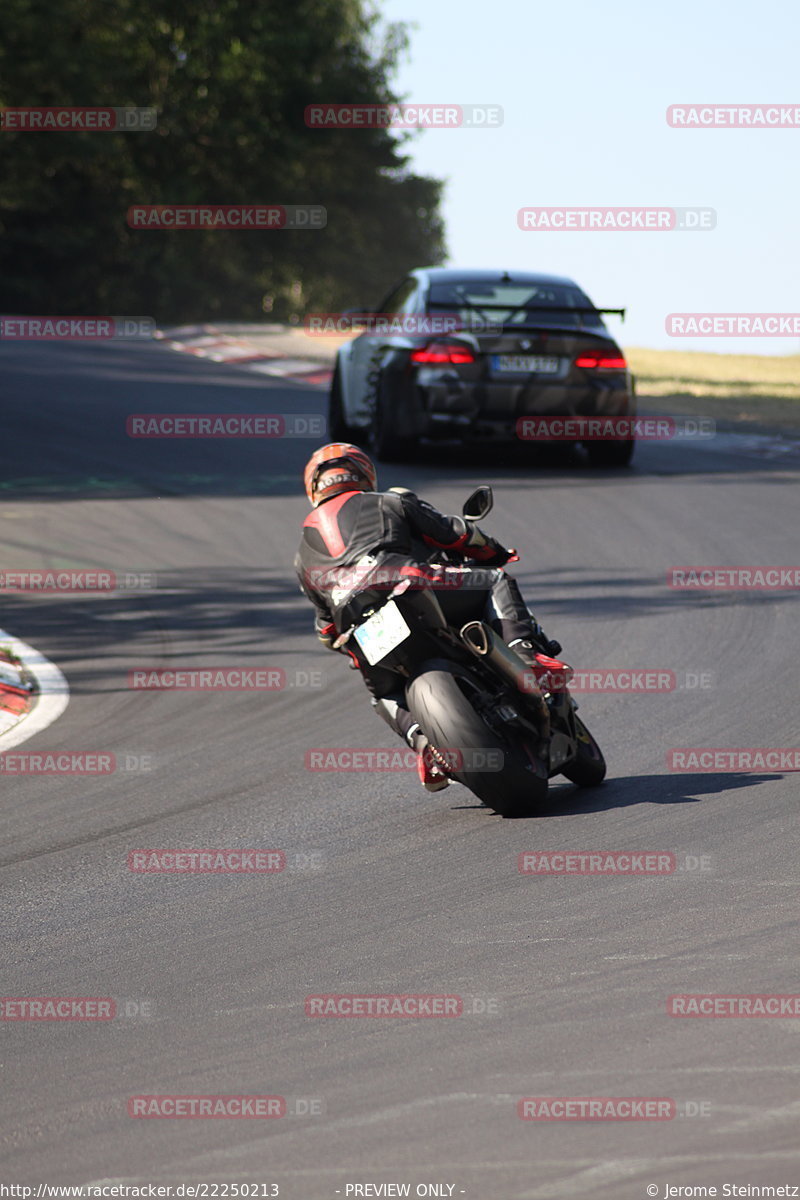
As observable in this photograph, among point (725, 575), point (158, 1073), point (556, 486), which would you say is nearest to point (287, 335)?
point (556, 486)

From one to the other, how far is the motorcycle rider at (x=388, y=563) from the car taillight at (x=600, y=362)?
8.39m

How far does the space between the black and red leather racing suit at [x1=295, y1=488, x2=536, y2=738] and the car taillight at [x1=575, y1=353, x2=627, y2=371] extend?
8373mm

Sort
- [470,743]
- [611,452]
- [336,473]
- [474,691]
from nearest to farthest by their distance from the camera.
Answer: [470,743], [474,691], [336,473], [611,452]

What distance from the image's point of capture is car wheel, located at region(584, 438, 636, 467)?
16422mm

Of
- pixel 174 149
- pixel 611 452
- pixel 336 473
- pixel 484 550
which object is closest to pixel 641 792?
pixel 484 550

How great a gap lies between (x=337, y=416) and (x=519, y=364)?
9.84 ft

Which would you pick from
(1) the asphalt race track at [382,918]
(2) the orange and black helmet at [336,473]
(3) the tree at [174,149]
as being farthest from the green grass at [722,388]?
(3) the tree at [174,149]

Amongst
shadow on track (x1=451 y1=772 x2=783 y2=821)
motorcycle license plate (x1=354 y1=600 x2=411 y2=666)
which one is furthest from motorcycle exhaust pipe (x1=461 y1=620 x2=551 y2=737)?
shadow on track (x1=451 y1=772 x2=783 y2=821)

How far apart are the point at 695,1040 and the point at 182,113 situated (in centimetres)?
5329

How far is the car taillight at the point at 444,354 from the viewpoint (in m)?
15.3

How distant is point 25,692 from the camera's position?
9695 millimetres

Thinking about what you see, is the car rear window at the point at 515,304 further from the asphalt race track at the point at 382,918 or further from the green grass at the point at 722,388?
the green grass at the point at 722,388

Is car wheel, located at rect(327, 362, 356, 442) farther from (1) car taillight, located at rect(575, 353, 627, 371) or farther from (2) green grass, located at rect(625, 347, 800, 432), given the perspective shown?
(2) green grass, located at rect(625, 347, 800, 432)

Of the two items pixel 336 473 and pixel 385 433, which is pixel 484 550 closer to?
pixel 336 473
